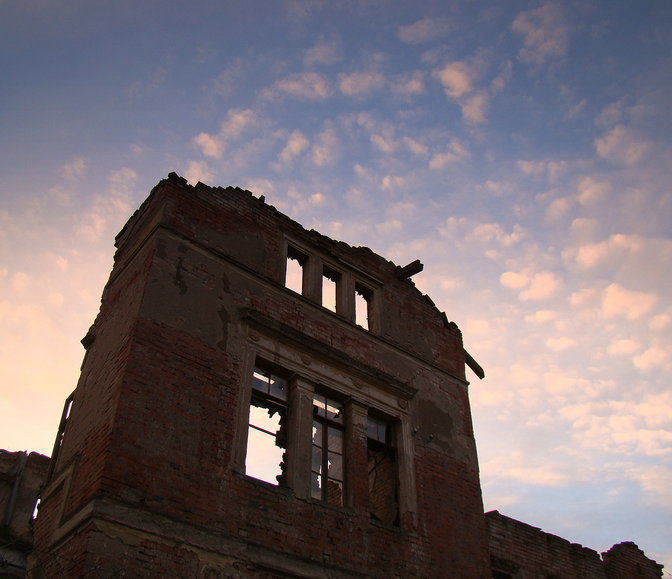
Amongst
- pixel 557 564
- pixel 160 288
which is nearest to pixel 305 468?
pixel 160 288

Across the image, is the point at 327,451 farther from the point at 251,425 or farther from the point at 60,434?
the point at 60,434

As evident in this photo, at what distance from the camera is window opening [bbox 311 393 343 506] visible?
9367mm

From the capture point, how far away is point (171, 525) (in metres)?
7.34

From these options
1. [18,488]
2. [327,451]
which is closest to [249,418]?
[327,451]

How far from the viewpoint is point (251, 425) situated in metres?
8.97

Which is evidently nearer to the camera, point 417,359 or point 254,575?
point 254,575

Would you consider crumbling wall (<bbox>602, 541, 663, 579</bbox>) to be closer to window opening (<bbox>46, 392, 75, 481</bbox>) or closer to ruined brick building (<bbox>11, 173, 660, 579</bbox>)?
ruined brick building (<bbox>11, 173, 660, 579</bbox>)

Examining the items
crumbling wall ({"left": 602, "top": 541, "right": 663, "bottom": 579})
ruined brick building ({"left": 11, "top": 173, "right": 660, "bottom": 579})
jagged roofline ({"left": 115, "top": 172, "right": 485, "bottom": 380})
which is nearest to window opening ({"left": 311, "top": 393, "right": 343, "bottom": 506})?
ruined brick building ({"left": 11, "top": 173, "right": 660, "bottom": 579})

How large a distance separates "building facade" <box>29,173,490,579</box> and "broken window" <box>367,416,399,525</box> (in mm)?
30

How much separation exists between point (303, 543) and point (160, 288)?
378cm

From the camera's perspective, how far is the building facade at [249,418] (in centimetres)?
747

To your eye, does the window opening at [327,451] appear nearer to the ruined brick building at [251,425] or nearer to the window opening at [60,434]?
the ruined brick building at [251,425]

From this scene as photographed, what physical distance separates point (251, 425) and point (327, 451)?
1.36 m

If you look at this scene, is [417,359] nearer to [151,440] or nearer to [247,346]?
[247,346]
